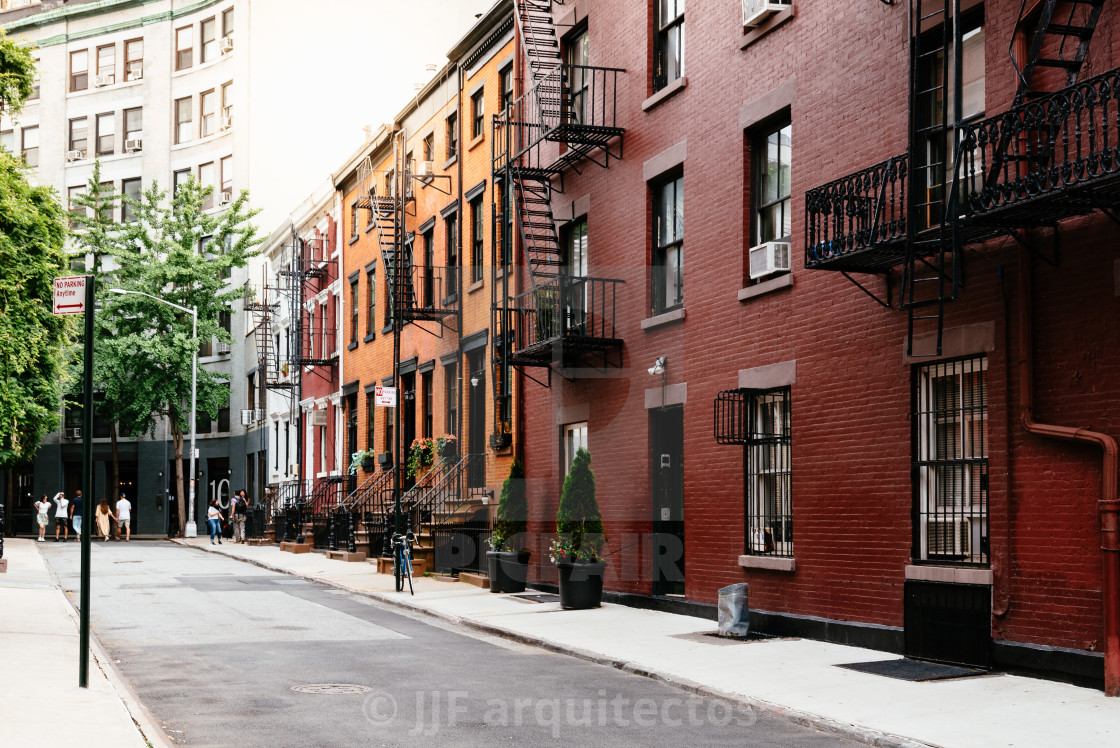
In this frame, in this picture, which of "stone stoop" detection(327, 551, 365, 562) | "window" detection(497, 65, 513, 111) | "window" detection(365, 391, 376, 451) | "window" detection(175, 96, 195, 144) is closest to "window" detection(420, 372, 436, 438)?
"stone stoop" detection(327, 551, 365, 562)

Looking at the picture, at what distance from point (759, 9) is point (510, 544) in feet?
33.8

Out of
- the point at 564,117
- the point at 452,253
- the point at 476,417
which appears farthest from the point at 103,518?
the point at 564,117

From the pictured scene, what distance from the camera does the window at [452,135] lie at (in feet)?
93.5

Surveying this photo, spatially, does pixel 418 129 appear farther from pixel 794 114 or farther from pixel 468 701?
pixel 468 701

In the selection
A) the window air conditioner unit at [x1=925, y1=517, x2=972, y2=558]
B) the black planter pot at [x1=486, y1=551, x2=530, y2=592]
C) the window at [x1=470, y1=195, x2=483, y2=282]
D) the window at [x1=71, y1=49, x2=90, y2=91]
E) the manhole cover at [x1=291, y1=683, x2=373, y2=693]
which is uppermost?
the window at [x1=71, y1=49, x2=90, y2=91]

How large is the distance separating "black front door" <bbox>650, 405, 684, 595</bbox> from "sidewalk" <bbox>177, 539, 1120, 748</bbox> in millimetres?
751

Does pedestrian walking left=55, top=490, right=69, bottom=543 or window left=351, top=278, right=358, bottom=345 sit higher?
window left=351, top=278, right=358, bottom=345

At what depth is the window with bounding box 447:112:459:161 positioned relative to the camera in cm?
2848

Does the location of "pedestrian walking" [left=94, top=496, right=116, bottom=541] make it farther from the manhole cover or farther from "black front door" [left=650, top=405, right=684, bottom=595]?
the manhole cover

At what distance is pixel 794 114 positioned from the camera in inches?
587

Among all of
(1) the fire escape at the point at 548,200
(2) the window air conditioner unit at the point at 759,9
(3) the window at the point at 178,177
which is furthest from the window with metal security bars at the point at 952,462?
(3) the window at the point at 178,177

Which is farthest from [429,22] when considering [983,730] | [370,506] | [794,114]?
[983,730]

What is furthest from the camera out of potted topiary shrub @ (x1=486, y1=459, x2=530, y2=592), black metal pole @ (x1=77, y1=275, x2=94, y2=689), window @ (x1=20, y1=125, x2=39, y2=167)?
window @ (x1=20, y1=125, x2=39, y2=167)

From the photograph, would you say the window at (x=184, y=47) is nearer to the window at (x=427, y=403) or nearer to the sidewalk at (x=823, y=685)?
the window at (x=427, y=403)
